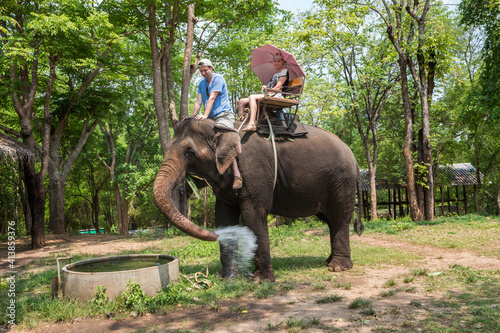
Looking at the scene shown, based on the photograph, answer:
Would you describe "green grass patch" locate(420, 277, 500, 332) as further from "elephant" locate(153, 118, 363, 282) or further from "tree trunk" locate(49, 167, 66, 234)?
"tree trunk" locate(49, 167, 66, 234)

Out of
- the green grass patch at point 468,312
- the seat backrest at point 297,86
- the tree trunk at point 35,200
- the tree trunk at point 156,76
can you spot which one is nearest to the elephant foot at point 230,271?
the green grass patch at point 468,312

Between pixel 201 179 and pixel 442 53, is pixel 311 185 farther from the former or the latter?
pixel 442 53

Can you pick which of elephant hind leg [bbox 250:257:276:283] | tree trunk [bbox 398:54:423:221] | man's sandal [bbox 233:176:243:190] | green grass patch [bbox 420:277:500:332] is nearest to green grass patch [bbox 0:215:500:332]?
green grass patch [bbox 420:277:500:332]

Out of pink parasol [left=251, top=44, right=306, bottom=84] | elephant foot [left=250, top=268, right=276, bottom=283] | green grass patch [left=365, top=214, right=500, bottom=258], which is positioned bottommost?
green grass patch [left=365, top=214, right=500, bottom=258]

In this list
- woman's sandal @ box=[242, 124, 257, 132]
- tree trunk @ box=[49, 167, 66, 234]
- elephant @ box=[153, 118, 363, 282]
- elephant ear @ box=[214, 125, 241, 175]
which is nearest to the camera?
elephant @ box=[153, 118, 363, 282]

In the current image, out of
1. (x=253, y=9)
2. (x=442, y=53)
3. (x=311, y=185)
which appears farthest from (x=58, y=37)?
(x=442, y=53)

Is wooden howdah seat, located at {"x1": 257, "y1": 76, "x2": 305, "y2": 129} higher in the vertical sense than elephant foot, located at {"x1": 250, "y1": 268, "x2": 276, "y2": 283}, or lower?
higher

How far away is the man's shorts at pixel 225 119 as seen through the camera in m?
6.42

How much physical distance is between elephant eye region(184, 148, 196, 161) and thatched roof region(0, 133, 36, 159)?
789 cm

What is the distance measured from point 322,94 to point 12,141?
16.8 m

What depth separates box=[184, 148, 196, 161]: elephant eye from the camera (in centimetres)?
583

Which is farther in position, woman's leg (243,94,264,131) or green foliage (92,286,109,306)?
woman's leg (243,94,264,131)

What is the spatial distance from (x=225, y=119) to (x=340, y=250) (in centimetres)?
332

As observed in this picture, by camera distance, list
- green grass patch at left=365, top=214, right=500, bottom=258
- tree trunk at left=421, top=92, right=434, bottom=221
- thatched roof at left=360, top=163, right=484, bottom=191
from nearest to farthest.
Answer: green grass patch at left=365, top=214, right=500, bottom=258
tree trunk at left=421, top=92, right=434, bottom=221
thatched roof at left=360, top=163, right=484, bottom=191
